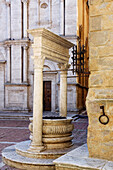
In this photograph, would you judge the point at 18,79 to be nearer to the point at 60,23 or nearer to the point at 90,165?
the point at 60,23

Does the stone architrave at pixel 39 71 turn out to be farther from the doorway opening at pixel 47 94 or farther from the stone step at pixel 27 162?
the doorway opening at pixel 47 94

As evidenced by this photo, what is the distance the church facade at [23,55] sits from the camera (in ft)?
62.7

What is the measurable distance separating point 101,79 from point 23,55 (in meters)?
15.1

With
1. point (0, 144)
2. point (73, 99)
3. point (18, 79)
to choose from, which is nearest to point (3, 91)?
point (18, 79)

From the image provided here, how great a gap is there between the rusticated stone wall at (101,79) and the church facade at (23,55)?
45.2ft

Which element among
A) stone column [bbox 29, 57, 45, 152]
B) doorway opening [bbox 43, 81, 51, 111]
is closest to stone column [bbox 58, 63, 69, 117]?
stone column [bbox 29, 57, 45, 152]

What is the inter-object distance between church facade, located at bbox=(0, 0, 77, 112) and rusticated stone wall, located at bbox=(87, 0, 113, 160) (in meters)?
13.8

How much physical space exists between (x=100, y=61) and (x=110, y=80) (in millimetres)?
408

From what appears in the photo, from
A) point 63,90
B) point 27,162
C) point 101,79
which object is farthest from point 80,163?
point 63,90

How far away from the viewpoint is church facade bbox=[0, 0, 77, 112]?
19.1m

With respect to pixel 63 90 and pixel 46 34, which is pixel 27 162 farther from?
pixel 63 90

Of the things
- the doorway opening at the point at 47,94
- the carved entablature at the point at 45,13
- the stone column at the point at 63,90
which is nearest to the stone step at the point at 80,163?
the stone column at the point at 63,90

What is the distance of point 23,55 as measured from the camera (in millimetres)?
19391

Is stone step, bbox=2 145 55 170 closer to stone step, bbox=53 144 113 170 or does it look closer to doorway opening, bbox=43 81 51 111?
stone step, bbox=53 144 113 170
